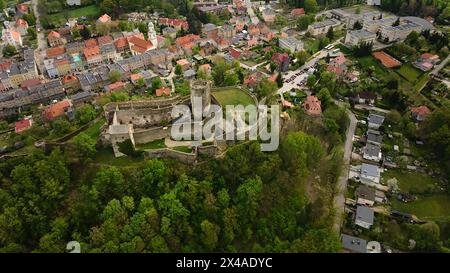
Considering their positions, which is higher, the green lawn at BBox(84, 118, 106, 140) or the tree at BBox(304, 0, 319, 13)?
the tree at BBox(304, 0, 319, 13)

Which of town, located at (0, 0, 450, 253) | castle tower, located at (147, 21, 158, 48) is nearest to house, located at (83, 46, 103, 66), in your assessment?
town, located at (0, 0, 450, 253)

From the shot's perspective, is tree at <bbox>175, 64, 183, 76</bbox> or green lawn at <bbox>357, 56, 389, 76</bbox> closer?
tree at <bbox>175, 64, 183, 76</bbox>

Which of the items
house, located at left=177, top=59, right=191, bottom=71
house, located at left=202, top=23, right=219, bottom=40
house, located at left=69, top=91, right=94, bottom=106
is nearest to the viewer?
house, located at left=69, top=91, right=94, bottom=106

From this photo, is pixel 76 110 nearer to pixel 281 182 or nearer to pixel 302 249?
pixel 281 182

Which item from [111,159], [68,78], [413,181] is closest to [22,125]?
[68,78]

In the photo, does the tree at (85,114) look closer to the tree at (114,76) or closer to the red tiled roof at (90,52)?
the tree at (114,76)

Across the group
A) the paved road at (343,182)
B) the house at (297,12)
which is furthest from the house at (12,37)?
the paved road at (343,182)

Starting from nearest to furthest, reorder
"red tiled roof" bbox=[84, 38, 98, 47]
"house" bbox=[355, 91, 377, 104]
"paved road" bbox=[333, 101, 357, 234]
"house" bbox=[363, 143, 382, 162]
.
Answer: "paved road" bbox=[333, 101, 357, 234] < "house" bbox=[363, 143, 382, 162] < "house" bbox=[355, 91, 377, 104] < "red tiled roof" bbox=[84, 38, 98, 47]

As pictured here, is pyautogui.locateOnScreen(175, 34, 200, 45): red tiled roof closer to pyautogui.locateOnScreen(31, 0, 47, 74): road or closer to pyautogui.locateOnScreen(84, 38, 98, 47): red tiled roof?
pyautogui.locateOnScreen(84, 38, 98, 47): red tiled roof
